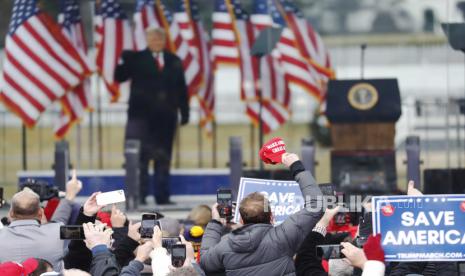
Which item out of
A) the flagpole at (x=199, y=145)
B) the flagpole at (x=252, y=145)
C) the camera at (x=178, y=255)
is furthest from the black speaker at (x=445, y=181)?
the camera at (x=178, y=255)

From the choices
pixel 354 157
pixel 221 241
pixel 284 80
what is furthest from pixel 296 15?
pixel 221 241

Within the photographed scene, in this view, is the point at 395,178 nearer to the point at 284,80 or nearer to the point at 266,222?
the point at 284,80

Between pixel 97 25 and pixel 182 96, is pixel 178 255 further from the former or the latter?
pixel 97 25

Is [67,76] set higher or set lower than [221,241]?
higher

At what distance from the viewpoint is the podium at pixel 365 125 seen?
13953 mm

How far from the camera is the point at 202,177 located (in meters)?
14.3

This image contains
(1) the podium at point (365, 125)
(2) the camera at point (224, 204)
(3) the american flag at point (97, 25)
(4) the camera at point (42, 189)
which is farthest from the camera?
(3) the american flag at point (97, 25)

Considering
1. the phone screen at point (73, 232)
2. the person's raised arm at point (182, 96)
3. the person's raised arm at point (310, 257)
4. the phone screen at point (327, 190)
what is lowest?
the person's raised arm at point (310, 257)

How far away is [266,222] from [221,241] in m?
0.26

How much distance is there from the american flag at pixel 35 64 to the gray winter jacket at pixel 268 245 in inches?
303

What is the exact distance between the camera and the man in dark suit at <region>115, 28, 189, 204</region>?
14.3 m

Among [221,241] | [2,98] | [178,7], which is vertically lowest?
[221,241]

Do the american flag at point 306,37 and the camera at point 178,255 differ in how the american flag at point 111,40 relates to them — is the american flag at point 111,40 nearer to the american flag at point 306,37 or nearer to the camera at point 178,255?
the american flag at point 306,37

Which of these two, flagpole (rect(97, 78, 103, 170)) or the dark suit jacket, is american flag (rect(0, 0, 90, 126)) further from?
the dark suit jacket
